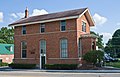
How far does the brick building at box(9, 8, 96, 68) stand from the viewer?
37.8 metres

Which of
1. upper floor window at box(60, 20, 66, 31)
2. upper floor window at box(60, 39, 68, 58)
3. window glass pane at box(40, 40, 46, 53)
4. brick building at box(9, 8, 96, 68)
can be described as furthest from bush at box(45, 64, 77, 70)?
upper floor window at box(60, 20, 66, 31)

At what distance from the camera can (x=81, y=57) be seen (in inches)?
1491

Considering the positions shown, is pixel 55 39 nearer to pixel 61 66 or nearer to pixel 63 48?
pixel 63 48

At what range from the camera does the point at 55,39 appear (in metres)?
39.9

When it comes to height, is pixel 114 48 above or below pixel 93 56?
above

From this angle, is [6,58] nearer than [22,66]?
No

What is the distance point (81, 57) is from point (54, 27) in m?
6.90

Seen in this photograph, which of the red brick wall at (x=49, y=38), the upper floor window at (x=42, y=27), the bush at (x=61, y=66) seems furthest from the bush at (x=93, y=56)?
the upper floor window at (x=42, y=27)

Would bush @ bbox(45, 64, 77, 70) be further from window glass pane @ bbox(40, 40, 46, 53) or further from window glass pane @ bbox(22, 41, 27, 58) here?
window glass pane @ bbox(22, 41, 27, 58)

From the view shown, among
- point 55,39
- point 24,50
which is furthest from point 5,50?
point 55,39

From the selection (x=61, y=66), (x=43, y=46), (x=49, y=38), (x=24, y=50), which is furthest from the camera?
(x=24, y=50)

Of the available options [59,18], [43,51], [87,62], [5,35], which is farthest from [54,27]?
[5,35]

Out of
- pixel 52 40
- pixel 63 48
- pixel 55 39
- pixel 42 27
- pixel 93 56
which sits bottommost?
pixel 93 56

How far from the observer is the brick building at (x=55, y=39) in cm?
3775
